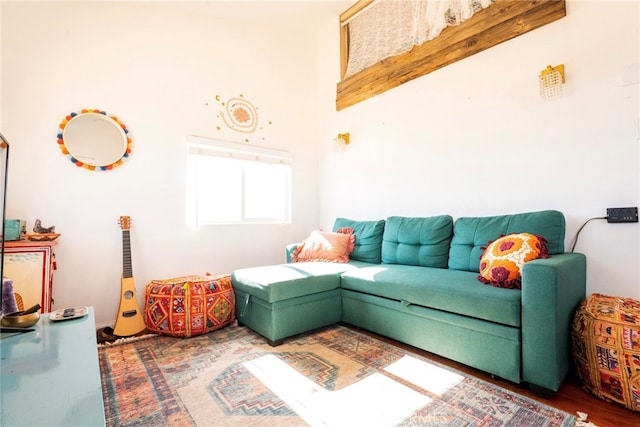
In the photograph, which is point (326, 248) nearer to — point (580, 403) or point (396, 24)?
point (580, 403)

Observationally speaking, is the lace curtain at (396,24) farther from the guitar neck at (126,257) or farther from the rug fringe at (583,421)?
the guitar neck at (126,257)

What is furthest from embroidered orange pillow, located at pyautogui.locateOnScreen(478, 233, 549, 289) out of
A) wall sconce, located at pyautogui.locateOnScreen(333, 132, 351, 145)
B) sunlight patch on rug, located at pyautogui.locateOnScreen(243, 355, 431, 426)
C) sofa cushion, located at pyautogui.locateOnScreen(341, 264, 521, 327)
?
wall sconce, located at pyautogui.locateOnScreen(333, 132, 351, 145)

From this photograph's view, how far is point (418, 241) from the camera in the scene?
252 centimetres

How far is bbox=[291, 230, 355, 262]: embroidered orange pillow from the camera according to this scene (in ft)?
9.24

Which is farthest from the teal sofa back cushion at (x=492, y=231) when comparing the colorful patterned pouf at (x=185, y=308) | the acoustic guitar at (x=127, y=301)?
the acoustic guitar at (x=127, y=301)

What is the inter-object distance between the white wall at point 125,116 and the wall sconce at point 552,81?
256cm

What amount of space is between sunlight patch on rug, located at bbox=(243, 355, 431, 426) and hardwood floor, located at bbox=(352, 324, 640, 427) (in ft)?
1.58

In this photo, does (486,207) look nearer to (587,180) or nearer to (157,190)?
(587,180)

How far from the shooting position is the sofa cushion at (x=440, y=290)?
1.53m

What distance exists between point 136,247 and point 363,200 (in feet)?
7.58

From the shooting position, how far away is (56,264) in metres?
2.32

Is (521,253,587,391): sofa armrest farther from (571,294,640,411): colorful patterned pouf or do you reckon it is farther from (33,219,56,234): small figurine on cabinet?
(33,219,56,234): small figurine on cabinet

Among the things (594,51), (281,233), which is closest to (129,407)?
(281,233)

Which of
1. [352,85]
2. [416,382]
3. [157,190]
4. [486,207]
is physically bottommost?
[416,382]
